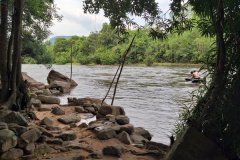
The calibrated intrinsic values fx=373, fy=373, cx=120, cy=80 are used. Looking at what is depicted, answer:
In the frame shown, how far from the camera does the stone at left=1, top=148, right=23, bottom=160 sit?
22.9 feet

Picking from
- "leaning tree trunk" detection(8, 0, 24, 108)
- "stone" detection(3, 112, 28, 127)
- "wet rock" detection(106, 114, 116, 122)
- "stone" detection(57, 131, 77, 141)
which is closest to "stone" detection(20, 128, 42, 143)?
"stone" detection(3, 112, 28, 127)

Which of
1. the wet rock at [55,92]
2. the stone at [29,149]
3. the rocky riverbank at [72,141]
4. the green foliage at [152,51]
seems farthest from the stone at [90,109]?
the green foliage at [152,51]

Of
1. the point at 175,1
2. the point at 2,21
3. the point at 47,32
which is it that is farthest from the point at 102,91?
the point at 175,1

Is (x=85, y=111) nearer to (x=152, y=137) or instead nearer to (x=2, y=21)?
(x=152, y=137)

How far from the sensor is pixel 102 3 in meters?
8.71

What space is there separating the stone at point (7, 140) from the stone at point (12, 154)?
7 centimetres

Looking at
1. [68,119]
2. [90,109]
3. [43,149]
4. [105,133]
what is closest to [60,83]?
[90,109]

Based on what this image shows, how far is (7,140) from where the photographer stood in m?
7.08

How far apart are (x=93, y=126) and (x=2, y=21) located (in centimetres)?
404

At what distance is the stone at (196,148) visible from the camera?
6.20 m

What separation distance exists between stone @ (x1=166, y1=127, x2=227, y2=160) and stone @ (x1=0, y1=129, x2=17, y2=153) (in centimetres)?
315

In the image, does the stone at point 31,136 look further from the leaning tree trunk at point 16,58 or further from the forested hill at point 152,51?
the forested hill at point 152,51

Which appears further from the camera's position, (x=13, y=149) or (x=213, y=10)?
(x=13, y=149)

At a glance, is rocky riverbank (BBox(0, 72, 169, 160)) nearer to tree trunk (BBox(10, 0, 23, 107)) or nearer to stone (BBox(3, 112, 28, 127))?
stone (BBox(3, 112, 28, 127))
